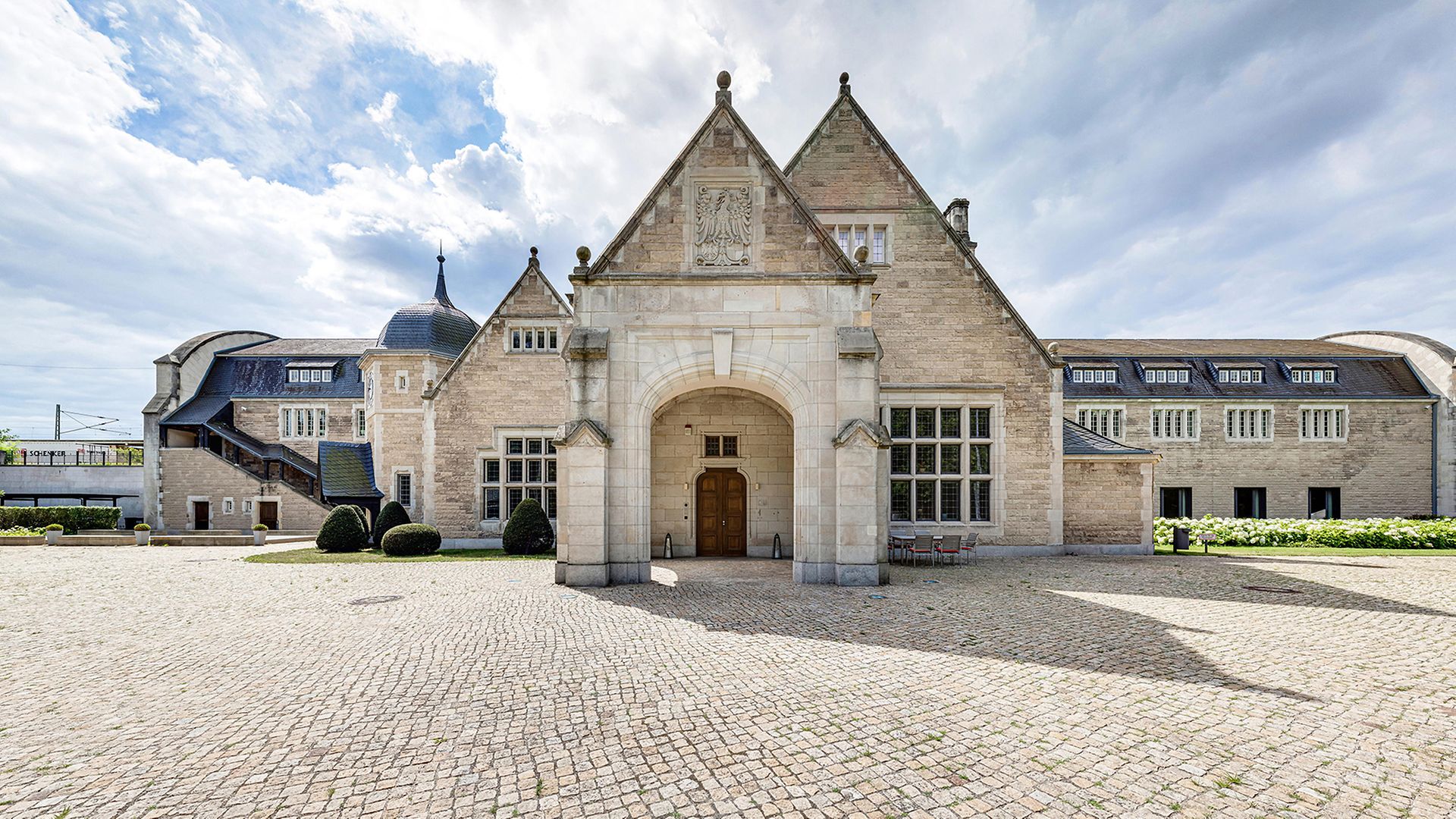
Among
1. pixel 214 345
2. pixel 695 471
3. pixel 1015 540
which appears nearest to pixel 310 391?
pixel 214 345

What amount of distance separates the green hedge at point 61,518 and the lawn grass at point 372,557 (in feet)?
70.6

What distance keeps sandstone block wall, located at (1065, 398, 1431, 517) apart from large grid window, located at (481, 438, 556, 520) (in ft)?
98.8

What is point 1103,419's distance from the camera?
29.7 metres

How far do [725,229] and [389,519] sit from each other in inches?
680

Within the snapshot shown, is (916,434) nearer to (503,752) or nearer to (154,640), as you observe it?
(503,752)

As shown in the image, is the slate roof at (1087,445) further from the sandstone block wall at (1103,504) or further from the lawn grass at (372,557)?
the lawn grass at (372,557)

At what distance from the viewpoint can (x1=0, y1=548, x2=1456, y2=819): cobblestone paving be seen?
3949 millimetres

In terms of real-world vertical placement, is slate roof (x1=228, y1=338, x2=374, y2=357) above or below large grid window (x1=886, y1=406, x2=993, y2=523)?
above

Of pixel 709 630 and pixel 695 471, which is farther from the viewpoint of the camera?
pixel 695 471

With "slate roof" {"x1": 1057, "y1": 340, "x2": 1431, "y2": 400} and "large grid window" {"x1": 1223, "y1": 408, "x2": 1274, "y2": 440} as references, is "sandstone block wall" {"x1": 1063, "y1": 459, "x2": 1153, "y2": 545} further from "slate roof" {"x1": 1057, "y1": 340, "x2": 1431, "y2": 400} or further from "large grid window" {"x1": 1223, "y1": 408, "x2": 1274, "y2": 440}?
"large grid window" {"x1": 1223, "y1": 408, "x2": 1274, "y2": 440}

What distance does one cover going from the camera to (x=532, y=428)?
2112cm

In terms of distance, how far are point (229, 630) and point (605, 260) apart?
8963mm

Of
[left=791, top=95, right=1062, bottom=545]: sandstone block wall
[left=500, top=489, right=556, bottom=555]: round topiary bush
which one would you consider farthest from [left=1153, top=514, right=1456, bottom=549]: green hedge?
[left=500, top=489, right=556, bottom=555]: round topiary bush

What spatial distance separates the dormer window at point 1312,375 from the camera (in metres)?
30.1
